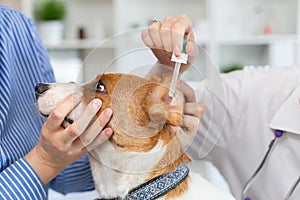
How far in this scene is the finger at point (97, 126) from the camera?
0.89 m

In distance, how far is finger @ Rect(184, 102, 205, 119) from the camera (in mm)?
930

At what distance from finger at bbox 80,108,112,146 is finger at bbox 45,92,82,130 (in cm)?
5

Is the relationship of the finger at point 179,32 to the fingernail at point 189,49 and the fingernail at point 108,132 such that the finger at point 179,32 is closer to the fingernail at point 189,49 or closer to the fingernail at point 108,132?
the fingernail at point 189,49

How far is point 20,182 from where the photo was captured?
3.16ft

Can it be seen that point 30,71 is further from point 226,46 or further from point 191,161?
point 226,46

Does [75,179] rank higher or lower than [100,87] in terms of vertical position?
lower

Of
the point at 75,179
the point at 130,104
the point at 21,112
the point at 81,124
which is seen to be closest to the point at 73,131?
the point at 81,124

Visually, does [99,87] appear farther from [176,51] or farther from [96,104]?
[176,51]

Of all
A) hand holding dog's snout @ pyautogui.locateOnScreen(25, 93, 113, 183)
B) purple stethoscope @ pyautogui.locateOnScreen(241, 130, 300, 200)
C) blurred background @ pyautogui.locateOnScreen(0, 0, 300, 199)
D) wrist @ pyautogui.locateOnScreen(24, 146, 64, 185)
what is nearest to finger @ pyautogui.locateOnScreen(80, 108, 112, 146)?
hand holding dog's snout @ pyautogui.locateOnScreen(25, 93, 113, 183)

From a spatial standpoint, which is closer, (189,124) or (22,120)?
(189,124)

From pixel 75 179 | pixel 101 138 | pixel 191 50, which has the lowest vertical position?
pixel 75 179

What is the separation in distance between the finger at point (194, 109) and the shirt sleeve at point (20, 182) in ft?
1.14

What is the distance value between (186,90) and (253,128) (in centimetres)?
31

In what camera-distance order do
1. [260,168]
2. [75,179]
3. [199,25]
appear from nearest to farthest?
1. [260,168]
2. [75,179]
3. [199,25]
